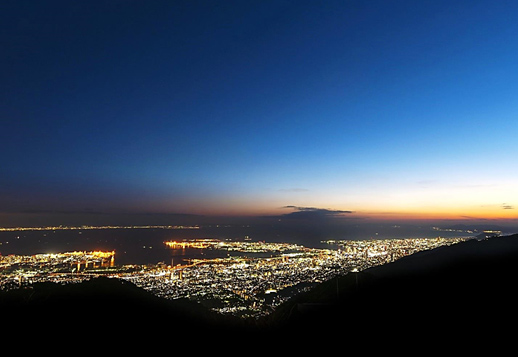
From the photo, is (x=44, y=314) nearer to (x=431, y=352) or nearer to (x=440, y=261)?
(x=431, y=352)

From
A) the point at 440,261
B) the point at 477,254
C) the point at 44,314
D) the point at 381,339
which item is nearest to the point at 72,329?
the point at 44,314

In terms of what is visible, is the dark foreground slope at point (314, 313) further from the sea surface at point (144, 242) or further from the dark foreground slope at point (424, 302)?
the sea surface at point (144, 242)

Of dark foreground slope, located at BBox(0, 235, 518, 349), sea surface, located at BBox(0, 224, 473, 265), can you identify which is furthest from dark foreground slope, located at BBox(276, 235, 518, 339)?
sea surface, located at BBox(0, 224, 473, 265)

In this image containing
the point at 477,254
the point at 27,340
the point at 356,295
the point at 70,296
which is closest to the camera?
the point at 27,340

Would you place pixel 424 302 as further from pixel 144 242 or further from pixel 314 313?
pixel 144 242

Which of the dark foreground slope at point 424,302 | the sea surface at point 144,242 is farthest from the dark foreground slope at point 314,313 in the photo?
the sea surface at point 144,242

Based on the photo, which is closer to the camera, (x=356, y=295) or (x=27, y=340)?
(x=27, y=340)

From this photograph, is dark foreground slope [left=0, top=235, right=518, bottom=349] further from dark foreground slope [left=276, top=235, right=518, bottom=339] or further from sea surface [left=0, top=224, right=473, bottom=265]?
sea surface [left=0, top=224, right=473, bottom=265]

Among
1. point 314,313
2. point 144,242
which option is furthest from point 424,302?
point 144,242
